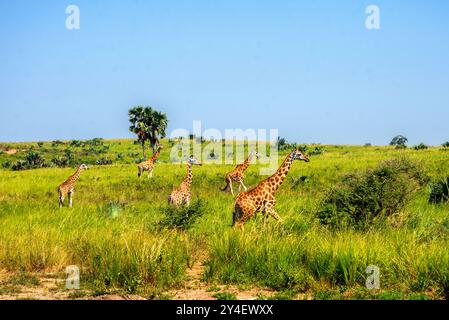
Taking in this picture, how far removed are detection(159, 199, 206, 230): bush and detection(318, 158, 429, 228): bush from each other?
11.2 feet

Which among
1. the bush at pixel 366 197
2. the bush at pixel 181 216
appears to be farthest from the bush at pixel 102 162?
the bush at pixel 366 197

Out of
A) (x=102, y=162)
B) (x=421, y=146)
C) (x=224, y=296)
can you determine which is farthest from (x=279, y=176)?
(x=102, y=162)

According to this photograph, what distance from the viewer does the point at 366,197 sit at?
1467 centimetres

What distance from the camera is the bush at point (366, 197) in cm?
1450

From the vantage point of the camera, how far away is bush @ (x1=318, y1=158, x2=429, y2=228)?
14500 millimetres

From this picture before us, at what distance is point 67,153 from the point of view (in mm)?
78875

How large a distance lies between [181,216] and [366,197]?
4968 mm

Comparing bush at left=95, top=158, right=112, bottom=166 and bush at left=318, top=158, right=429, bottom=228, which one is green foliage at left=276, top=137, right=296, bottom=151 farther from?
bush at left=318, top=158, right=429, bottom=228

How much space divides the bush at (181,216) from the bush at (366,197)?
11.2 feet

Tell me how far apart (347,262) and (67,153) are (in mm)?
73677

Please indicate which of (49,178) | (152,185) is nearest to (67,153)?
(49,178)

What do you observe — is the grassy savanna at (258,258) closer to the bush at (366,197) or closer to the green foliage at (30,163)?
the bush at (366,197)

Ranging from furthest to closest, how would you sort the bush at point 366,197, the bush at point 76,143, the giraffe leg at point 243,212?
the bush at point 76,143 → the bush at point 366,197 → the giraffe leg at point 243,212

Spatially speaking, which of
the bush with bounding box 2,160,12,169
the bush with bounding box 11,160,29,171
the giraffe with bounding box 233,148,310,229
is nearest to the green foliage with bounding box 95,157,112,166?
the bush with bounding box 11,160,29,171
